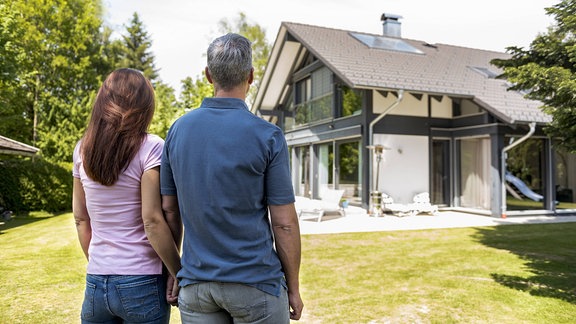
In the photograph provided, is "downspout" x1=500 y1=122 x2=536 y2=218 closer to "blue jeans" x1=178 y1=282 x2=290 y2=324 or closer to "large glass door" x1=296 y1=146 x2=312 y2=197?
"large glass door" x1=296 y1=146 x2=312 y2=197

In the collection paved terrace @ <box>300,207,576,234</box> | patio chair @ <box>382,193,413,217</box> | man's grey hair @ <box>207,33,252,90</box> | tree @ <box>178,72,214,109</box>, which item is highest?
tree @ <box>178,72,214,109</box>

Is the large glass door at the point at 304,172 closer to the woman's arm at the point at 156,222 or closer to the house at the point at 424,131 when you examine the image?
the house at the point at 424,131

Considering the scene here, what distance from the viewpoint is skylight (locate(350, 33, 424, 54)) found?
14.7 meters

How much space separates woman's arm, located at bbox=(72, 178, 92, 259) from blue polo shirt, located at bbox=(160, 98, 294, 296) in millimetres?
551

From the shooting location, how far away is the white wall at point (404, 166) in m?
12.4

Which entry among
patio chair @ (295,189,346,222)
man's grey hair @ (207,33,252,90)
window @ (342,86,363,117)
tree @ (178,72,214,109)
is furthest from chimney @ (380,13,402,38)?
man's grey hair @ (207,33,252,90)

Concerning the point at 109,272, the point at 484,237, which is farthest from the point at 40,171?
the point at 109,272

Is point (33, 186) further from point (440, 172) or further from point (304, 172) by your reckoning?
point (440, 172)

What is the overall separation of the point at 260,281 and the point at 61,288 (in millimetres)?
3989

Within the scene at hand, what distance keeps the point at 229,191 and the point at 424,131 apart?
482 inches

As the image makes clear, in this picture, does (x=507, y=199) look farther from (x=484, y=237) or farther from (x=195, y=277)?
(x=195, y=277)

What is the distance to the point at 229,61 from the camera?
1533mm

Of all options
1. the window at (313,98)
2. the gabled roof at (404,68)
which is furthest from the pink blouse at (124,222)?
the window at (313,98)

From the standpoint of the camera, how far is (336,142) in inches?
557
